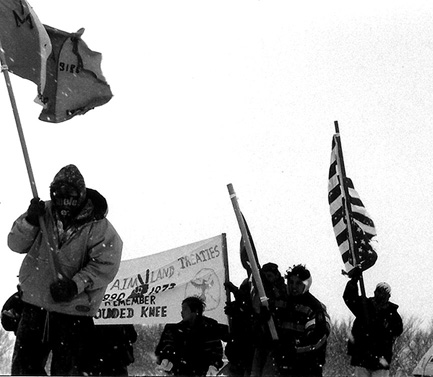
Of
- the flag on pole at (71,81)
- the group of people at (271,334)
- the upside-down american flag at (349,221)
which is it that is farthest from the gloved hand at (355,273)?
the flag on pole at (71,81)

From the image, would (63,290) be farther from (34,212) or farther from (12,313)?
(12,313)

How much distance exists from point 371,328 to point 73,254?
4.48 m

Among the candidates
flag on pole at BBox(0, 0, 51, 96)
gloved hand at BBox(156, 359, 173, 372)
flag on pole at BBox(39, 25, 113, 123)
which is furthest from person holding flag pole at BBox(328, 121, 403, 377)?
flag on pole at BBox(0, 0, 51, 96)

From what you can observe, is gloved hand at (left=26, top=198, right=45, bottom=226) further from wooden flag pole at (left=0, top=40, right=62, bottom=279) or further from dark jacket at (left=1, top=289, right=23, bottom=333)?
dark jacket at (left=1, top=289, right=23, bottom=333)

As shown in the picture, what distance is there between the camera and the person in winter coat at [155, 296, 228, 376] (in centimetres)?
1015

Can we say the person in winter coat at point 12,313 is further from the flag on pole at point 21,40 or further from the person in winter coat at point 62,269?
the person in winter coat at point 62,269

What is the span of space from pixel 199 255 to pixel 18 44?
490cm

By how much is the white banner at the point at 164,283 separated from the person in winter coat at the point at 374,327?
2344mm

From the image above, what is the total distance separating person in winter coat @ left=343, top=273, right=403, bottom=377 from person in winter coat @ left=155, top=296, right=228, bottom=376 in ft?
5.06

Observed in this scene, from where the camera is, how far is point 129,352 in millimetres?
11672

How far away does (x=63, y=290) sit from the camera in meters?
7.07

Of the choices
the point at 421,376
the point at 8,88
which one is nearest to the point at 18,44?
the point at 8,88

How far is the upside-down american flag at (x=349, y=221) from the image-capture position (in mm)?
11594

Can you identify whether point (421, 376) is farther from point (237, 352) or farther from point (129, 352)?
point (129, 352)
